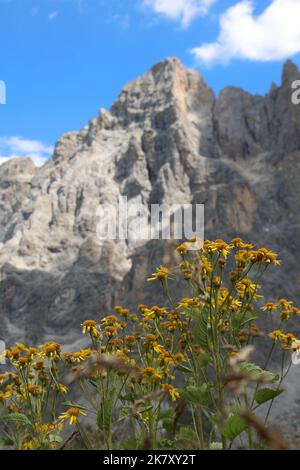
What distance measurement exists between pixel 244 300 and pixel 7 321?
131 metres

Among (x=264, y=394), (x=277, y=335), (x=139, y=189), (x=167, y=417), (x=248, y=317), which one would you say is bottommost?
(x=167, y=417)

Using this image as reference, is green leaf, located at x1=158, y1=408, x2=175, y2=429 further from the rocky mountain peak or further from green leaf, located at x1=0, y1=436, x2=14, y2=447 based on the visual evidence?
the rocky mountain peak

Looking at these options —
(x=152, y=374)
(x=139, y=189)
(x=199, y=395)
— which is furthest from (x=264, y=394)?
(x=139, y=189)

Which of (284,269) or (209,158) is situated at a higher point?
(209,158)

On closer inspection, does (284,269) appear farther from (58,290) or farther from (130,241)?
(58,290)

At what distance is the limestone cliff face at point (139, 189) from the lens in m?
122

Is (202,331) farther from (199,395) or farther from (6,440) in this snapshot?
(6,440)

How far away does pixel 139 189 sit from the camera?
142250 millimetres

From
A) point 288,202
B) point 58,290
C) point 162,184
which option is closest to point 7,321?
point 58,290

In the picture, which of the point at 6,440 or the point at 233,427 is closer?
the point at 233,427

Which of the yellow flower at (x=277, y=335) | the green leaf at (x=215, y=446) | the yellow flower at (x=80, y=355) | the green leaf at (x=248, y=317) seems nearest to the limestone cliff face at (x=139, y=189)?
the yellow flower at (x=80, y=355)

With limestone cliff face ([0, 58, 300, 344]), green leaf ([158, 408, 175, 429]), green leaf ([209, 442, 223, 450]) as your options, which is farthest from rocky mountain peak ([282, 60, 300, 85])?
green leaf ([209, 442, 223, 450])

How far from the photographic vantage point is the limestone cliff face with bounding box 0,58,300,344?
122m
